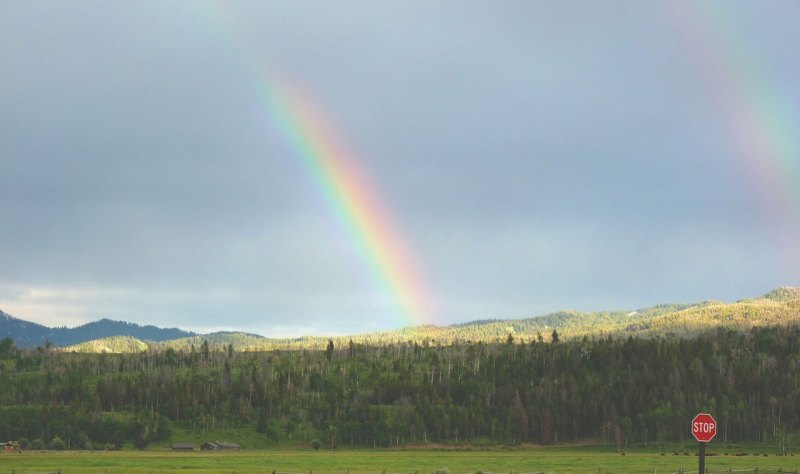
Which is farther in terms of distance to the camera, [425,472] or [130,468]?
[130,468]

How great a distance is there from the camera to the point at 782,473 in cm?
10575

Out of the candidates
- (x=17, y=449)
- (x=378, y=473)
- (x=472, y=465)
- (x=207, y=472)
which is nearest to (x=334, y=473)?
(x=378, y=473)

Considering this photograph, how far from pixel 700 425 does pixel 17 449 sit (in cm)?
17138

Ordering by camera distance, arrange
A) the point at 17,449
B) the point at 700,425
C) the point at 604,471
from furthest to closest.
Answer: the point at 17,449 < the point at 604,471 < the point at 700,425

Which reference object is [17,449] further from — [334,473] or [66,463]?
[334,473]

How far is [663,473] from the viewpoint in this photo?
114438mm

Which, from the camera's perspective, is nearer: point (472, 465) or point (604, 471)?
point (604, 471)

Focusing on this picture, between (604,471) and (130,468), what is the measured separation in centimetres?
7072

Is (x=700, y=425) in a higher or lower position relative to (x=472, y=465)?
higher

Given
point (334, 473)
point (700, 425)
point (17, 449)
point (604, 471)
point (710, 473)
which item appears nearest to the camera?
point (700, 425)

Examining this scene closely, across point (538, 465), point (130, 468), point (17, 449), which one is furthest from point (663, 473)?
point (17, 449)

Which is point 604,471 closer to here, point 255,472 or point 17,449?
point 255,472

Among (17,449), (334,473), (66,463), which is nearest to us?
(334,473)

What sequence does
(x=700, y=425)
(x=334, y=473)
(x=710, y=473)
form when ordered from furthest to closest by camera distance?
(x=334, y=473)
(x=710, y=473)
(x=700, y=425)
